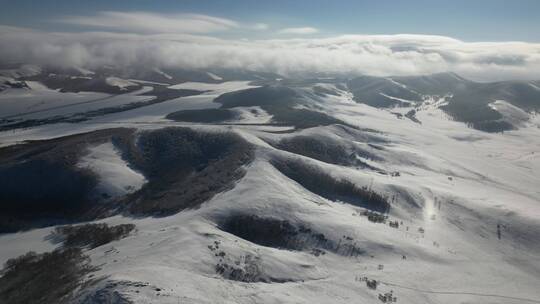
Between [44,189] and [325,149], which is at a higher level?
[325,149]

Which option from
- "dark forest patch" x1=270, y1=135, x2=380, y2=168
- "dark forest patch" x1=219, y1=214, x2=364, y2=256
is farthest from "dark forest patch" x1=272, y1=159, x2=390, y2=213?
"dark forest patch" x1=219, y1=214, x2=364, y2=256

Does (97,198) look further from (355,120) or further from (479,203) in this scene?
(355,120)

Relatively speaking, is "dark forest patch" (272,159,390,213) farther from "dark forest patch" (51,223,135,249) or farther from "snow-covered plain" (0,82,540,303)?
"dark forest patch" (51,223,135,249)

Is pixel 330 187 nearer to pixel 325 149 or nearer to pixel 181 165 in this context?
pixel 325 149

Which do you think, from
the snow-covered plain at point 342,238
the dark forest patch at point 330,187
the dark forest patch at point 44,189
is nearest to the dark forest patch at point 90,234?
the snow-covered plain at point 342,238

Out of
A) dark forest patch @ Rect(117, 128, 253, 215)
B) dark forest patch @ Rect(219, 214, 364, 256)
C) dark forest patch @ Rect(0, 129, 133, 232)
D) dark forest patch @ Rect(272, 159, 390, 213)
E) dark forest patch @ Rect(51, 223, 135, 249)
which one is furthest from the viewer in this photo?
dark forest patch @ Rect(272, 159, 390, 213)

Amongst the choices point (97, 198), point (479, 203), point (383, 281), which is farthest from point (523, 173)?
point (97, 198)

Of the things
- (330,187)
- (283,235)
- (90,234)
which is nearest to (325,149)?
(330,187)

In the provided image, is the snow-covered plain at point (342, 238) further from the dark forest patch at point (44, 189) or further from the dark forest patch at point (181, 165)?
the dark forest patch at point (44, 189)

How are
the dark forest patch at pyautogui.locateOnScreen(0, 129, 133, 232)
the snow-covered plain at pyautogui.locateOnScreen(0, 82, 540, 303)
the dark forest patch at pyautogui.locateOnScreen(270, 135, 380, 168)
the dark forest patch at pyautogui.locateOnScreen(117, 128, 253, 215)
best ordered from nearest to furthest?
the snow-covered plain at pyautogui.locateOnScreen(0, 82, 540, 303)
the dark forest patch at pyautogui.locateOnScreen(0, 129, 133, 232)
the dark forest patch at pyautogui.locateOnScreen(117, 128, 253, 215)
the dark forest patch at pyautogui.locateOnScreen(270, 135, 380, 168)
